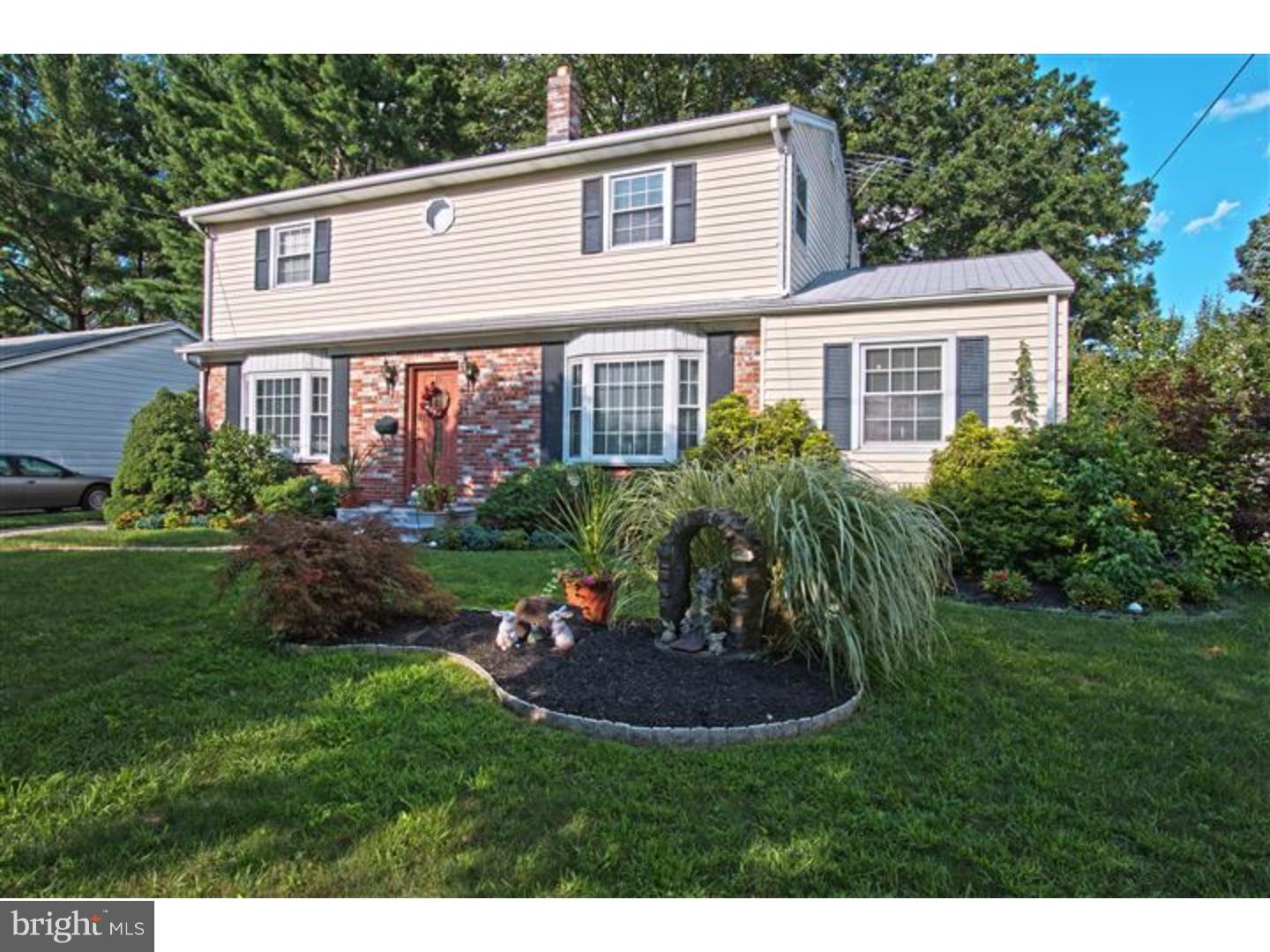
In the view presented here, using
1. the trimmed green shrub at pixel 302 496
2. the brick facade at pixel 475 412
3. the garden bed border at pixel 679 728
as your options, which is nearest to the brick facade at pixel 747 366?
the brick facade at pixel 475 412

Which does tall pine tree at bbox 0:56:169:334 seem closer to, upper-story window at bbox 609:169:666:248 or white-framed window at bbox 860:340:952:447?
upper-story window at bbox 609:169:666:248

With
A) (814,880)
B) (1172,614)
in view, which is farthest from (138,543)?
(1172,614)

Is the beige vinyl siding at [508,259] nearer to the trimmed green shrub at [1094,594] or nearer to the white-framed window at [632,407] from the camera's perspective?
the white-framed window at [632,407]

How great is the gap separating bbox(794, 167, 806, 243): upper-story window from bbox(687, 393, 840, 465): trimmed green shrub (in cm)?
270

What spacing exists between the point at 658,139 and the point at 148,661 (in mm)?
8480

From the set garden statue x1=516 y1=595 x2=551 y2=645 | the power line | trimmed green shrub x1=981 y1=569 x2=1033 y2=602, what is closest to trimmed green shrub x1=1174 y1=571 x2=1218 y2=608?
trimmed green shrub x1=981 y1=569 x2=1033 y2=602

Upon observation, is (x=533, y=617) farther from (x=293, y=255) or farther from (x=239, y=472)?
(x=293, y=255)

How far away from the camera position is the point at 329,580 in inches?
163

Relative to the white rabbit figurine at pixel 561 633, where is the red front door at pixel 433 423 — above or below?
above

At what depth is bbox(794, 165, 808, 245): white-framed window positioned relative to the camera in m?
9.70

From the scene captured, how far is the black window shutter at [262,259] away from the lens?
12305mm

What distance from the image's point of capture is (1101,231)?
19500 millimetres

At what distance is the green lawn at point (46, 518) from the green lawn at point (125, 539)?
2356mm

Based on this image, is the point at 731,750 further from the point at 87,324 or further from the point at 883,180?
the point at 87,324
